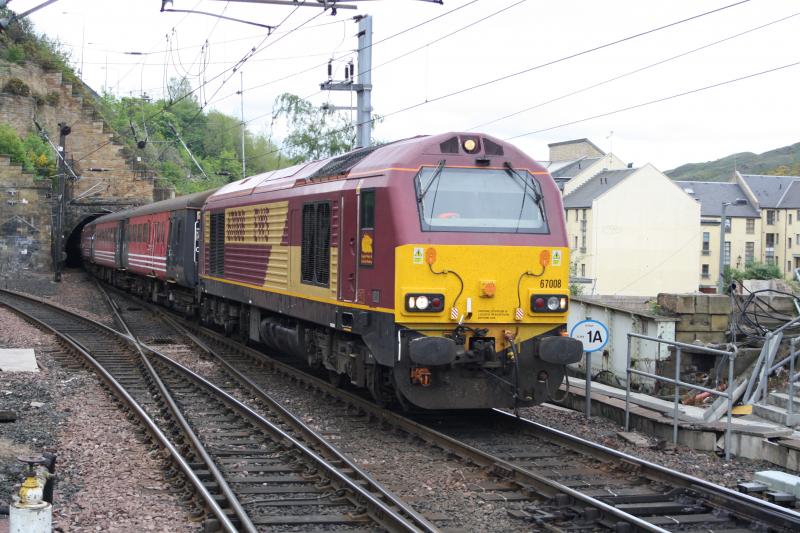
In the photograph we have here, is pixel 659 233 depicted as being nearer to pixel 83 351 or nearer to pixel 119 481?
Result: pixel 83 351

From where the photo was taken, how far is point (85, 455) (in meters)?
9.48

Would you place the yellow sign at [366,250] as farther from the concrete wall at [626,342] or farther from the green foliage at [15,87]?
the green foliage at [15,87]

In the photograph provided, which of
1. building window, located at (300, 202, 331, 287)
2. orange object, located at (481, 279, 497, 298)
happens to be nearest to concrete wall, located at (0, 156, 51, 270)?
building window, located at (300, 202, 331, 287)

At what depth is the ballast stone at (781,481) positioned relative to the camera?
307 inches

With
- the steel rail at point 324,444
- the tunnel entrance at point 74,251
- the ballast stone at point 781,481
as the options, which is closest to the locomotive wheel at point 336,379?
the steel rail at point 324,444

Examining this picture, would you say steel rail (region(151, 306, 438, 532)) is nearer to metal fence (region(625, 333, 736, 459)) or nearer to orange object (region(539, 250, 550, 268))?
orange object (region(539, 250, 550, 268))

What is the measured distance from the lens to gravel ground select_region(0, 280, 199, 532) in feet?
24.3

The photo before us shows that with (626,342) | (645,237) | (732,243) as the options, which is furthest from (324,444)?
(732,243)

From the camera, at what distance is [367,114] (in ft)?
Result: 65.9

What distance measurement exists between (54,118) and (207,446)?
174ft

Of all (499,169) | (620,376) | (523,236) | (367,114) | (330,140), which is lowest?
(620,376)

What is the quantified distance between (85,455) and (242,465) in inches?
65.2

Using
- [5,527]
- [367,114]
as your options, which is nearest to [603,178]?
[367,114]

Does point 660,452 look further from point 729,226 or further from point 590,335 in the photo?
point 729,226
